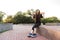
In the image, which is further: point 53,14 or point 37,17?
point 53,14

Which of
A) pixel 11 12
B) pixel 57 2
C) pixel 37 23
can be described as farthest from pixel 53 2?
pixel 37 23

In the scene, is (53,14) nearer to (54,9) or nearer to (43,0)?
(54,9)

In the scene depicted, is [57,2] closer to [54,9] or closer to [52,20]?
[54,9]

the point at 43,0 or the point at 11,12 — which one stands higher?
the point at 43,0

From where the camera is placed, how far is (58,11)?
17.5 meters

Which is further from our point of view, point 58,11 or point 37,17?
point 58,11

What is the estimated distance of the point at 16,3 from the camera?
18.1 metres

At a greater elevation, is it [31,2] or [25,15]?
[31,2]

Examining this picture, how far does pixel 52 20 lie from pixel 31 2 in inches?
113

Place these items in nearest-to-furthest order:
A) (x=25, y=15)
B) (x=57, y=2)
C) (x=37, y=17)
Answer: (x=37, y=17), (x=57, y=2), (x=25, y=15)

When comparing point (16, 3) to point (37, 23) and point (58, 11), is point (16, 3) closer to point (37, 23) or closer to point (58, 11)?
point (58, 11)

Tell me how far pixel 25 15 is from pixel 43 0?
8.17 ft

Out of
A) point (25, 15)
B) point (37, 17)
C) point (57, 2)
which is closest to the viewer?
point (37, 17)

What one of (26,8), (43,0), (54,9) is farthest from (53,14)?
(26,8)
